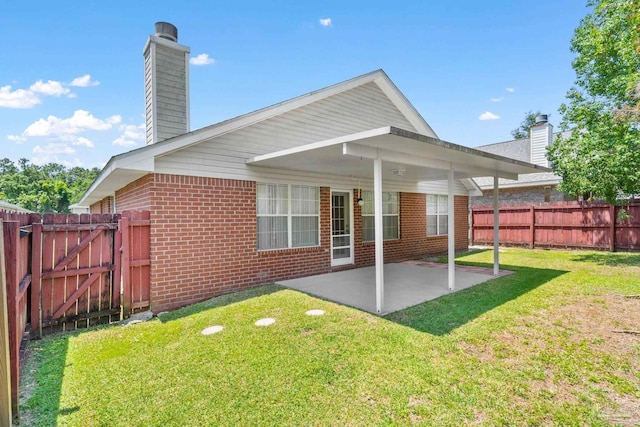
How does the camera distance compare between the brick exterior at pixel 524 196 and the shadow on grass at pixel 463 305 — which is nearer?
the shadow on grass at pixel 463 305

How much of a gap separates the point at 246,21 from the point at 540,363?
11.4 meters

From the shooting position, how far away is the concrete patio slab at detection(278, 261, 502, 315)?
6.28m

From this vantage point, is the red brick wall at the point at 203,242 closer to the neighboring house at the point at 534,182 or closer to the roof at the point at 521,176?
the roof at the point at 521,176

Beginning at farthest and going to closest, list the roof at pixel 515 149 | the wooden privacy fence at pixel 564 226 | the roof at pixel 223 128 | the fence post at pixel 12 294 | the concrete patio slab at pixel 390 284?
the roof at pixel 515 149 < the wooden privacy fence at pixel 564 226 < the concrete patio slab at pixel 390 284 < the roof at pixel 223 128 < the fence post at pixel 12 294

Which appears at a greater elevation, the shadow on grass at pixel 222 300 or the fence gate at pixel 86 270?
the fence gate at pixel 86 270

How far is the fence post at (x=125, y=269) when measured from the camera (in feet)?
18.3

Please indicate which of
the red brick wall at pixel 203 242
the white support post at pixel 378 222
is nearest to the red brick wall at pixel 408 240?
the red brick wall at pixel 203 242

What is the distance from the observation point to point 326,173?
885 cm

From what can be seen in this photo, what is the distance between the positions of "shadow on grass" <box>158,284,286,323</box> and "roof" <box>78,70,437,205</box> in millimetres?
2607

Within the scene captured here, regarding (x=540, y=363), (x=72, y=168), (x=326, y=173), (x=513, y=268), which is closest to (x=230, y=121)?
(x=326, y=173)

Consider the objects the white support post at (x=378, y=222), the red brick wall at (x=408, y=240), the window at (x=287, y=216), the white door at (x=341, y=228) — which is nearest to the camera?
the white support post at (x=378, y=222)

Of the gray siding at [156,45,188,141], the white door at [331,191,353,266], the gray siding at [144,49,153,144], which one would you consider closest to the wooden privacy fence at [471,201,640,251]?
the white door at [331,191,353,266]

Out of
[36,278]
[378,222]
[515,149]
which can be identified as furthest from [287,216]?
[515,149]

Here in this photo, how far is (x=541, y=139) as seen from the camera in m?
18.3
